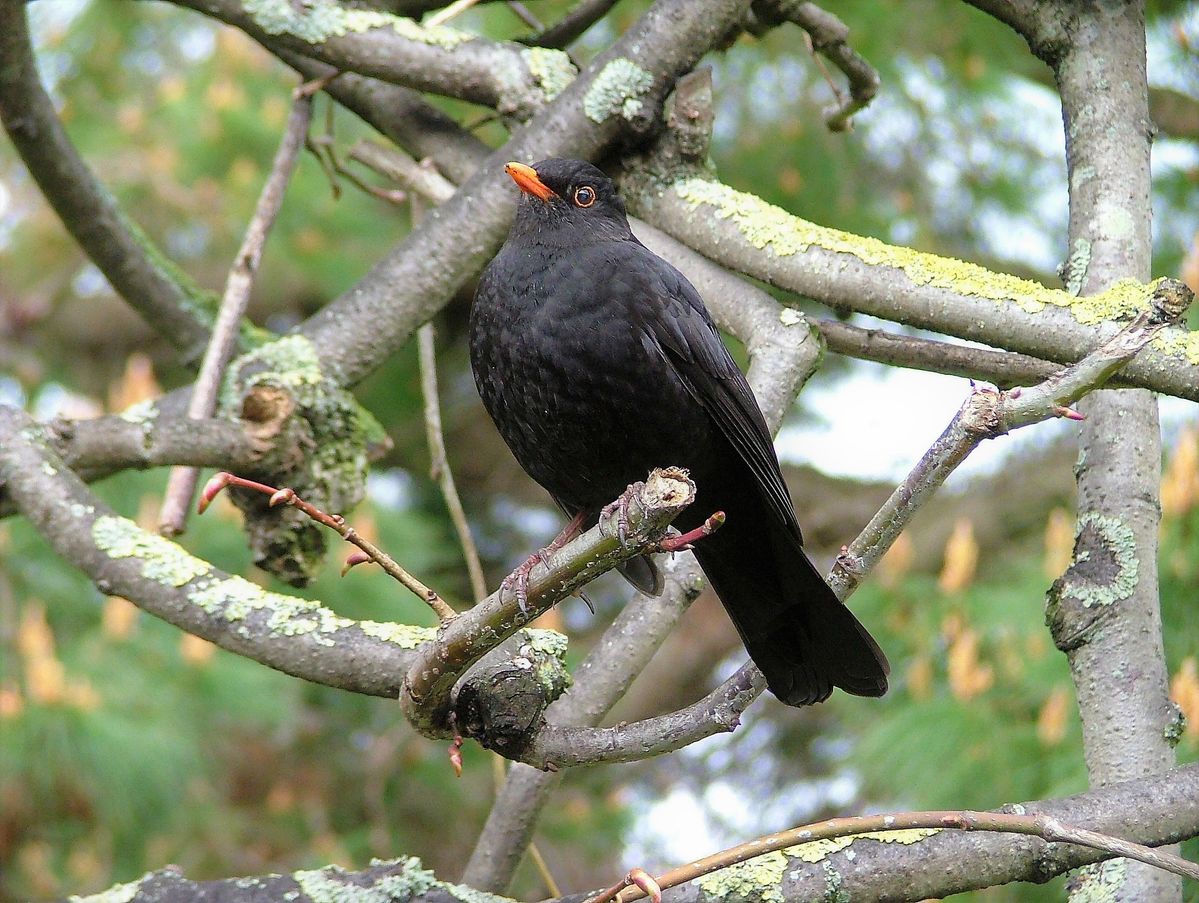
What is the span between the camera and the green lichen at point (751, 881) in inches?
85.1

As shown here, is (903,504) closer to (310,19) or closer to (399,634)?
(399,634)

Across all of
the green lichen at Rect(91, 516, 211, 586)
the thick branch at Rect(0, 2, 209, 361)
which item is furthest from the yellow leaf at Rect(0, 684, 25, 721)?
the green lichen at Rect(91, 516, 211, 586)

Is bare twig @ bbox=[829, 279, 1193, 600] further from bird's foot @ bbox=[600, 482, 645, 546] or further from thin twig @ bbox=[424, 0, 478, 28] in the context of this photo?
thin twig @ bbox=[424, 0, 478, 28]

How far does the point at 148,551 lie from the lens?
102 inches

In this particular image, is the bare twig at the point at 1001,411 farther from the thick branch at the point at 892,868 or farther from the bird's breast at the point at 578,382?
the bird's breast at the point at 578,382

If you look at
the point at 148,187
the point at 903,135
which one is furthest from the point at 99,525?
the point at 903,135

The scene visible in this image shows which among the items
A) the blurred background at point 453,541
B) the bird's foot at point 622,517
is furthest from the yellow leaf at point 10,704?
the bird's foot at point 622,517

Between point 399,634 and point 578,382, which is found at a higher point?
point 578,382

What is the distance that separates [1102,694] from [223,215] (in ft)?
13.8

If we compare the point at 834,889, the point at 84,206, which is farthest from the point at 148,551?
the point at 834,889

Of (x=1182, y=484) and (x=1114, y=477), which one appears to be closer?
(x=1114, y=477)

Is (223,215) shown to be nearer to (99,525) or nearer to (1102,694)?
(99,525)

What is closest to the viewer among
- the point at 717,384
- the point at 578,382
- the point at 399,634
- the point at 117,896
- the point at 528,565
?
the point at 117,896

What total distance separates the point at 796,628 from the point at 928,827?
648 millimetres
